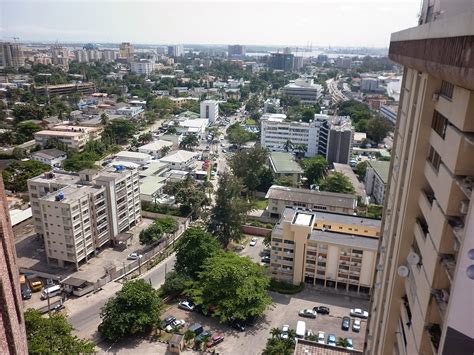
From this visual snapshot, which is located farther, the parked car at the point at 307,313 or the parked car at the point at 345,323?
the parked car at the point at 307,313

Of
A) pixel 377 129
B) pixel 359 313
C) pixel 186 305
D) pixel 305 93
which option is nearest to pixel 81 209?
pixel 186 305

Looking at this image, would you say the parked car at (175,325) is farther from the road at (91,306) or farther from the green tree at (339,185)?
the green tree at (339,185)

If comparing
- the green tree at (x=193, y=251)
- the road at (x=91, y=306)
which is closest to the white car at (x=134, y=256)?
the road at (x=91, y=306)

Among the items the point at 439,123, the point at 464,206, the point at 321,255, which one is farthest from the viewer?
the point at 321,255

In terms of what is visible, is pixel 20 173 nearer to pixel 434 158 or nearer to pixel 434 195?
pixel 434 158

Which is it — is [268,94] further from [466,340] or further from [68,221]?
[466,340]

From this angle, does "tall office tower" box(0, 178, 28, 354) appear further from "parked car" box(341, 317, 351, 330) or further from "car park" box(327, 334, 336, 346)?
"parked car" box(341, 317, 351, 330)
